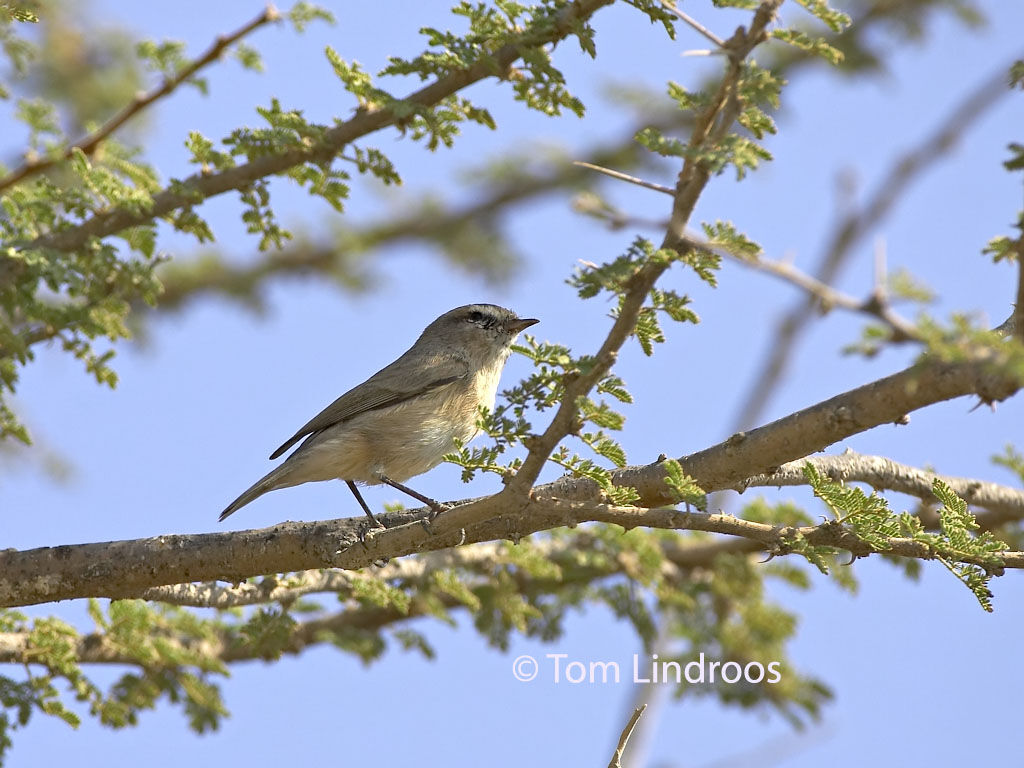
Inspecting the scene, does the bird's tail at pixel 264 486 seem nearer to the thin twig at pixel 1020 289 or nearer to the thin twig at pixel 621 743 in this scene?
the thin twig at pixel 621 743

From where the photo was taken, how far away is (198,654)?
5.56 m

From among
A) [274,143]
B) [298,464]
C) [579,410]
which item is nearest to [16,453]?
[298,464]

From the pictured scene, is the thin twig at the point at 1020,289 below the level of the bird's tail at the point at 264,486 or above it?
below

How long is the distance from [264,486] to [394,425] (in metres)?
0.78

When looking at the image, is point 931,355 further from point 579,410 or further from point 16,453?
point 16,453

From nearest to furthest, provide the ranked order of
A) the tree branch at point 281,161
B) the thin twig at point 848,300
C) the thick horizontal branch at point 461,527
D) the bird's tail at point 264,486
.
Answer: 1. the thin twig at point 848,300
2. the thick horizontal branch at point 461,527
3. the tree branch at point 281,161
4. the bird's tail at point 264,486

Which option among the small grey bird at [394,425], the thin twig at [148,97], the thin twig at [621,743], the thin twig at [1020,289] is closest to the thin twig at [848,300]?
the thin twig at [1020,289]

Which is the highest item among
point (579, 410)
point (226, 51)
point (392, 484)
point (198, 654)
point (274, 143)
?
point (226, 51)

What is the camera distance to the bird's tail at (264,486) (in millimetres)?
6055

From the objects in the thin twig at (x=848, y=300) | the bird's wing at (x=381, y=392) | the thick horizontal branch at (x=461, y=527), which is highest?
the bird's wing at (x=381, y=392)

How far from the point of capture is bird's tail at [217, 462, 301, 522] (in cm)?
605

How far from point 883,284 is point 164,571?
3420 millimetres

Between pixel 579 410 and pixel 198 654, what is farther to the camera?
pixel 198 654

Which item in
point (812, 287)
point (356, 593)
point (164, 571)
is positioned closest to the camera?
point (812, 287)
